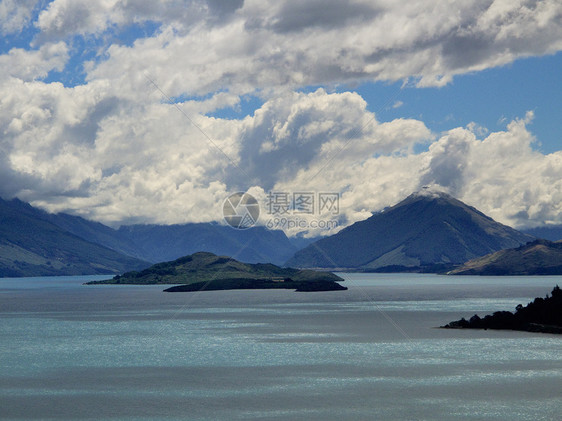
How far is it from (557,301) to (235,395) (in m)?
98.7

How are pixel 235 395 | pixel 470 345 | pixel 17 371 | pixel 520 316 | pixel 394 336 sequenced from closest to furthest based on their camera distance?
1. pixel 235 395
2. pixel 17 371
3. pixel 470 345
4. pixel 394 336
5. pixel 520 316

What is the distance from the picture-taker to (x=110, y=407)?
7738cm

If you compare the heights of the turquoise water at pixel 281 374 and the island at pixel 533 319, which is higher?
the island at pixel 533 319

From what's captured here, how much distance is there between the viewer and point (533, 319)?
520ft

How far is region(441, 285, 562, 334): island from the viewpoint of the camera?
153m

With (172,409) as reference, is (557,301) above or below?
above

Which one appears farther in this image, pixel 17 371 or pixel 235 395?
pixel 17 371

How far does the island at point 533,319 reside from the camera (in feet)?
502

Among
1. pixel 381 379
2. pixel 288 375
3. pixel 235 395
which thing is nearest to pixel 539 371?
pixel 381 379

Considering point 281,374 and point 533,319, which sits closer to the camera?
point 281,374

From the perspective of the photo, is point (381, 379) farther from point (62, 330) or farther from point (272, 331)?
point (62, 330)

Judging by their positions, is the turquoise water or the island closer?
the turquoise water

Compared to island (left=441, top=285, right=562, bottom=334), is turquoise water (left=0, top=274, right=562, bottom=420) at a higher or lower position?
lower

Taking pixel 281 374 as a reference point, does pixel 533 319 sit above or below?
above
